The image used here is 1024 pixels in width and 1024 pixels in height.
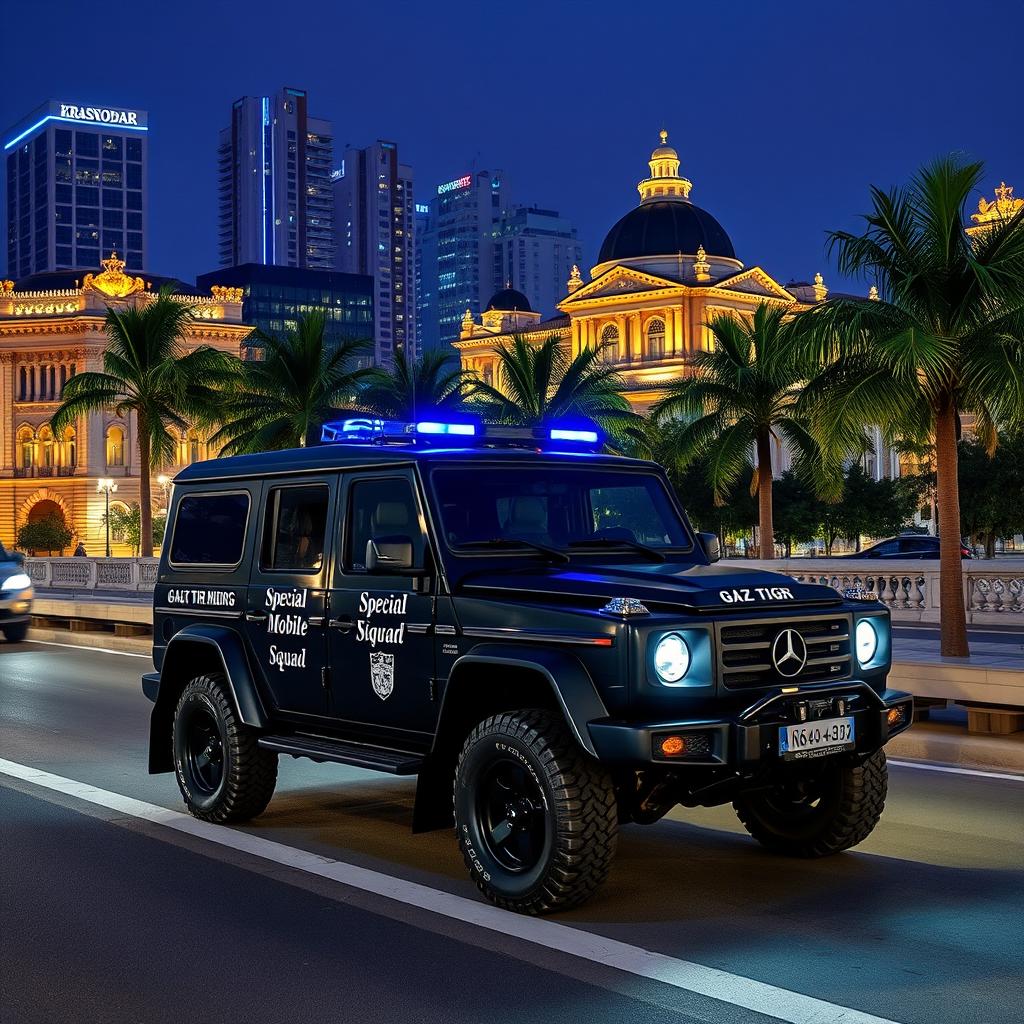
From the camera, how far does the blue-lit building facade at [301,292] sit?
184m

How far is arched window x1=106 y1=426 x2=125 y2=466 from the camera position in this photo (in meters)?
110

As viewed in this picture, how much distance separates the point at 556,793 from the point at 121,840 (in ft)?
10.4

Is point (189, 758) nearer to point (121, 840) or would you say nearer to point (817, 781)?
point (121, 840)

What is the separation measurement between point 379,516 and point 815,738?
2.54 metres

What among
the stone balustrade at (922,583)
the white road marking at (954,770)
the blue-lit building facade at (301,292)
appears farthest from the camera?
the blue-lit building facade at (301,292)

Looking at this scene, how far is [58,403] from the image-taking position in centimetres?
10788

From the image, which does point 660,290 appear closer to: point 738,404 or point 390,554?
point 738,404

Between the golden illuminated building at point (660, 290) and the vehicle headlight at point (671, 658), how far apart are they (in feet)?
347

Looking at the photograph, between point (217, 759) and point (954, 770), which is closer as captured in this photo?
point (217, 759)

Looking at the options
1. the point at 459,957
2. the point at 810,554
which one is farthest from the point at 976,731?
the point at 810,554

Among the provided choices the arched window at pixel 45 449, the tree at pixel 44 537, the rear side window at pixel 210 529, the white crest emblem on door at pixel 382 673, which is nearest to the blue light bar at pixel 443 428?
the white crest emblem on door at pixel 382 673

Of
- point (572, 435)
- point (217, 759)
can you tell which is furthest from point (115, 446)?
point (572, 435)

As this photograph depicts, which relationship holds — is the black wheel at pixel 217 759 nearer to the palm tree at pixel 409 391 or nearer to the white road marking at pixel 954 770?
the white road marking at pixel 954 770

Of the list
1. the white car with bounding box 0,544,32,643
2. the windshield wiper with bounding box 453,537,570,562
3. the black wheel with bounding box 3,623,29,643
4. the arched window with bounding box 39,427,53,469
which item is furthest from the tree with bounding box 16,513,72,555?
the windshield wiper with bounding box 453,537,570,562
